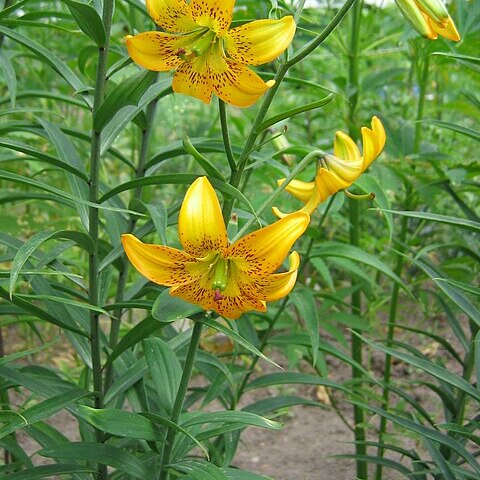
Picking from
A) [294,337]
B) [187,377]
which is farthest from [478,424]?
[187,377]

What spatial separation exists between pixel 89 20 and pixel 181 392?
0.40m

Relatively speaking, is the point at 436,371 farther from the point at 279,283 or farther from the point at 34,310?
the point at 34,310

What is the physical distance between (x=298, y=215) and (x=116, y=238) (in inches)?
18.1

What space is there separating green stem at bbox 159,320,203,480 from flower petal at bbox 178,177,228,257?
0.10 metres

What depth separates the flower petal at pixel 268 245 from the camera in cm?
77

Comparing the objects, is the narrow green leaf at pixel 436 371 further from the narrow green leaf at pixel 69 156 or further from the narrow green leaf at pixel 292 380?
the narrow green leaf at pixel 69 156

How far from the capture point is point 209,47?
33.6 inches

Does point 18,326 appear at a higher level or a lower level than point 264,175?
lower

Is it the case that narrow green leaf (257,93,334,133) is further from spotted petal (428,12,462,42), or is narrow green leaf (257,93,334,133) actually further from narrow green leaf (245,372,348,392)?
narrow green leaf (245,372,348,392)

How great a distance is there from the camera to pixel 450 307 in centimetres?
145

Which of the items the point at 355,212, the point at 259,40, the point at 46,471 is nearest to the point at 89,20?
the point at 259,40

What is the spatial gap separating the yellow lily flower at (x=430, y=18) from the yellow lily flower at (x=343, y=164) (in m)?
0.10

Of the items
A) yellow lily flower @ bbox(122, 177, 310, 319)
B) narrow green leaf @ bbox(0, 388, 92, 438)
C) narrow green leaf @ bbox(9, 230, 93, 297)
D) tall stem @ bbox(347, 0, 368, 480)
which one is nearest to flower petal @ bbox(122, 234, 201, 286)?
yellow lily flower @ bbox(122, 177, 310, 319)

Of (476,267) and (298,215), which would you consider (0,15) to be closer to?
(298,215)
